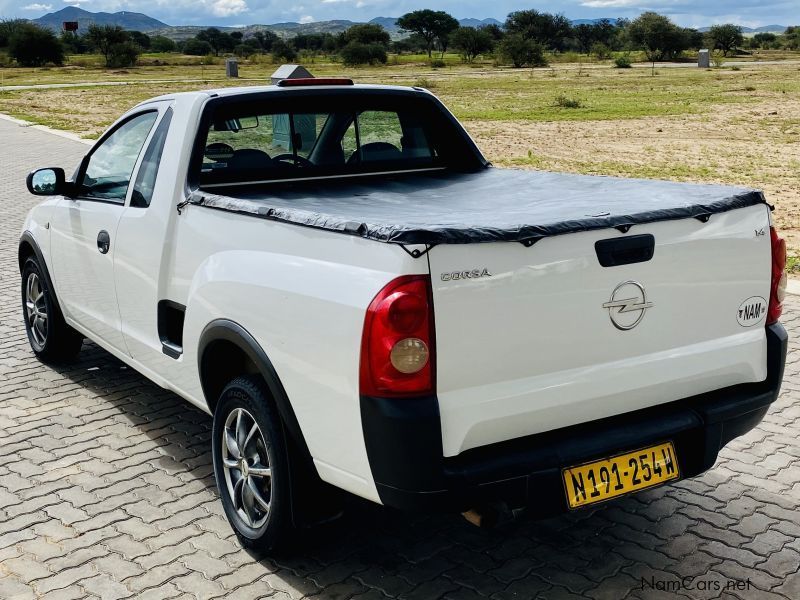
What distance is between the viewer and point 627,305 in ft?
11.2

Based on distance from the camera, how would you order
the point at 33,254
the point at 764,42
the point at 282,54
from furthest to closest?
1. the point at 764,42
2. the point at 282,54
3. the point at 33,254

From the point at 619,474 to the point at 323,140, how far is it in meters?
2.65

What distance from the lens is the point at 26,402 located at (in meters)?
5.94

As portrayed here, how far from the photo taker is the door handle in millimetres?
5086

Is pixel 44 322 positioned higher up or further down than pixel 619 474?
further down

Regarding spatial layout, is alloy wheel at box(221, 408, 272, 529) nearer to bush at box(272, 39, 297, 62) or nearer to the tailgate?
the tailgate

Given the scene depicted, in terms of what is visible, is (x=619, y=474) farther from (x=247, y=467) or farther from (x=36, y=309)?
(x=36, y=309)

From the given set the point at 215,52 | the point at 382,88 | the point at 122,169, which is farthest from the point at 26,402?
the point at 215,52

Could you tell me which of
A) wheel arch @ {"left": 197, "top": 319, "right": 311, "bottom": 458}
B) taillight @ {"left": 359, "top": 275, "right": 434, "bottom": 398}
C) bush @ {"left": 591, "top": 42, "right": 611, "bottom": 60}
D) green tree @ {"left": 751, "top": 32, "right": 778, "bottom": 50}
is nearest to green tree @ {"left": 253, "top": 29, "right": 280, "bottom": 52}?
bush @ {"left": 591, "top": 42, "right": 611, "bottom": 60}

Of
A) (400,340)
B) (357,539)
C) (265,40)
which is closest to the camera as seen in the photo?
(400,340)

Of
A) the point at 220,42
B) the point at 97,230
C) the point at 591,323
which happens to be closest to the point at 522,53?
the point at 220,42

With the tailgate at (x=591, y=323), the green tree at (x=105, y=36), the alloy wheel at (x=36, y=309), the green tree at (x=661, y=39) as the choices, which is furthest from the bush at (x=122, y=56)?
the tailgate at (x=591, y=323)

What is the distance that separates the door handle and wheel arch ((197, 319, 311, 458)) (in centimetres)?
125

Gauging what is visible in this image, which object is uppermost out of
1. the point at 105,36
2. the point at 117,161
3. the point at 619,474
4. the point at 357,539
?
the point at 105,36
